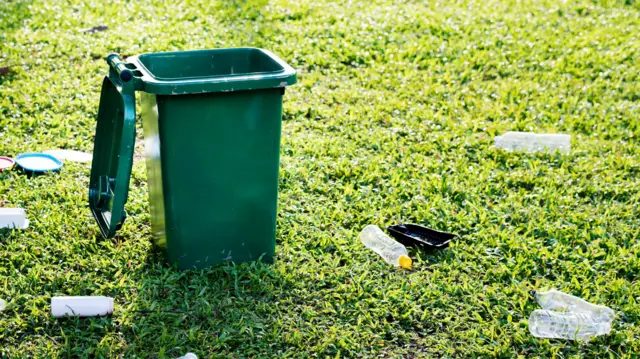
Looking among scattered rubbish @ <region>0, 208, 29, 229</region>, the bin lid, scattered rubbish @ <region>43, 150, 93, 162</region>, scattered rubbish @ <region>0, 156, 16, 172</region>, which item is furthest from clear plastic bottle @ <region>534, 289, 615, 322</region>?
scattered rubbish @ <region>0, 156, 16, 172</region>

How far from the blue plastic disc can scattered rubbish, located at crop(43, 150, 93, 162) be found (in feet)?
0.28

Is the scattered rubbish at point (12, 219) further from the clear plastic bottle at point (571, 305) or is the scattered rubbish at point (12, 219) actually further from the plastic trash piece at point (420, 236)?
the clear plastic bottle at point (571, 305)

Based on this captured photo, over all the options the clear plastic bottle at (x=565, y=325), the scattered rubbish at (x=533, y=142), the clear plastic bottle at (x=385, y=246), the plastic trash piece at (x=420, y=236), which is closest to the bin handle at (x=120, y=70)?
the clear plastic bottle at (x=385, y=246)

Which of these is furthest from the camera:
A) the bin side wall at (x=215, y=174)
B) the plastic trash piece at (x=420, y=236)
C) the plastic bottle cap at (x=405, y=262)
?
the plastic trash piece at (x=420, y=236)

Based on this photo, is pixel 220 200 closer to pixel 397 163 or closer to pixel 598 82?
pixel 397 163

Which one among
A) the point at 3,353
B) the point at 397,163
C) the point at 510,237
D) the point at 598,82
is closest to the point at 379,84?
the point at 397,163

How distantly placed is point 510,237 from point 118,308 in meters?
2.02

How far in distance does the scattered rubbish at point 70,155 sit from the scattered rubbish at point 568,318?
276cm

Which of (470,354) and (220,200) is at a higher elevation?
(220,200)

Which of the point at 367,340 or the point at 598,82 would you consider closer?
the point at 367,340

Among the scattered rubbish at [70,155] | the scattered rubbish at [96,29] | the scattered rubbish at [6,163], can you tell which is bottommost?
the scattered rubbish at [70,155]

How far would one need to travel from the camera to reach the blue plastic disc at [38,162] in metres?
4.20

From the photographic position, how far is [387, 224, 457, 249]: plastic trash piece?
147 inches

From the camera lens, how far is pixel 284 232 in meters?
3.80
